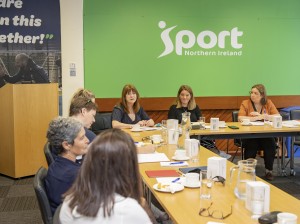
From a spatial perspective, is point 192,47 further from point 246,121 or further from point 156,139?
point 156,139

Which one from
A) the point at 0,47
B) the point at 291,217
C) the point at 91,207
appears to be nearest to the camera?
the point at 91,207

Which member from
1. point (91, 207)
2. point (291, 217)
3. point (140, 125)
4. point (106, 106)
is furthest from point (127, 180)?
point (106, 106)

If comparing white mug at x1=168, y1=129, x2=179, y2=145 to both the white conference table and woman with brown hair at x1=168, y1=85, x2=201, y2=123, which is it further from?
woman with brown hair at x1=168, y1=85, x2=201, y2=123

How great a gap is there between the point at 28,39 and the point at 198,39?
2.67m

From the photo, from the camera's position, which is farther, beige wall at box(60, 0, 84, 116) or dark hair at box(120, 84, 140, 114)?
beige wall at box(60, 0, 84, 116)

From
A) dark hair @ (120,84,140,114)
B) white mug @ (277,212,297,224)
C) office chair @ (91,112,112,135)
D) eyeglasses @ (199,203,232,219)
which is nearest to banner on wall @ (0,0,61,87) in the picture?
office chair @ (91,112,112,135)

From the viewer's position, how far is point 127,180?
5.24 ft

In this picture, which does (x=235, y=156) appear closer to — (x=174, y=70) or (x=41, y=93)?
(x=174, y=70)

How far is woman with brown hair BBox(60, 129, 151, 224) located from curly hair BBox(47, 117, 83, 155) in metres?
0.97

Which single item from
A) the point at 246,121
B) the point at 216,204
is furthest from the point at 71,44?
the point at 216,204

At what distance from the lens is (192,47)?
21.8 ft

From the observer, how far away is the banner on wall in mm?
5941

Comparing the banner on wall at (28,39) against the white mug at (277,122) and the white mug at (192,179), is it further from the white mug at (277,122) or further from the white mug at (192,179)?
the white mug at (192,179)

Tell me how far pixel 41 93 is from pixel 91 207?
13.7ft
